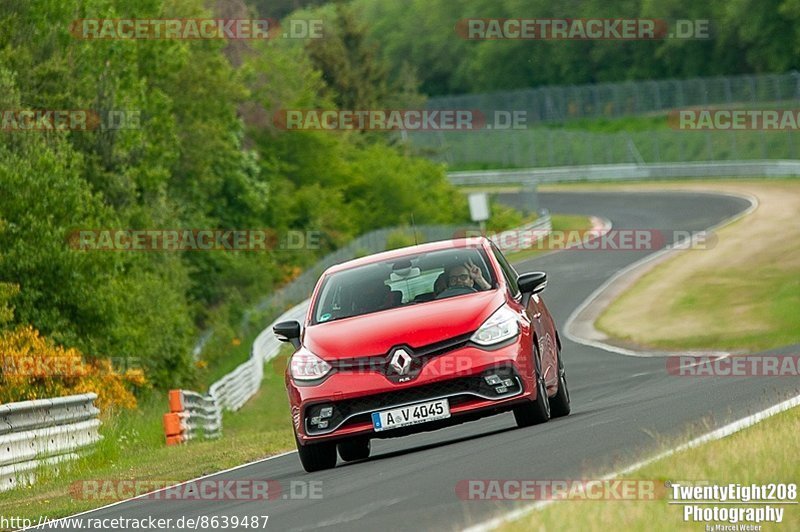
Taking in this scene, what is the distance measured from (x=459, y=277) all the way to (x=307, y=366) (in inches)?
63.0

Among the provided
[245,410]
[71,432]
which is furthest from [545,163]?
[71,432]

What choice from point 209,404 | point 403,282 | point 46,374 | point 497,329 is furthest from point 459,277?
point 46,374

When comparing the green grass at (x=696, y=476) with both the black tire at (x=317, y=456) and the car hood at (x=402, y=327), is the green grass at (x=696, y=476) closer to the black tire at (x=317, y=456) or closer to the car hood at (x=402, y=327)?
the car hood at (x=402, y=327)

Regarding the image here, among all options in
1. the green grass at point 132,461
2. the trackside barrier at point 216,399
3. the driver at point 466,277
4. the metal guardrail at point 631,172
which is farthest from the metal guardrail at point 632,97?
the driver at point 466,277

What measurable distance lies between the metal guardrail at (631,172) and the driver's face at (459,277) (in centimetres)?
6493

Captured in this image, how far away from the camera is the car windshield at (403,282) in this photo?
13352 mm

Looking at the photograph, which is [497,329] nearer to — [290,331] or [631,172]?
[290,331]

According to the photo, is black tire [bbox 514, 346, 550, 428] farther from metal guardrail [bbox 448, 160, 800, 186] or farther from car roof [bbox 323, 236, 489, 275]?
metal guardrail [bbox 448, 160, 800, 186]

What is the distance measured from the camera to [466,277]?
13516mm

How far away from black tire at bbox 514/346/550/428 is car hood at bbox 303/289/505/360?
61 cm

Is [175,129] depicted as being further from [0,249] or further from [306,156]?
[0,249]

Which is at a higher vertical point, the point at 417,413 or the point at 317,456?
the point at 417,413

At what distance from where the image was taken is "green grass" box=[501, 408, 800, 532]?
705 centimetres

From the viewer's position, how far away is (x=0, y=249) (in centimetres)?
3153
